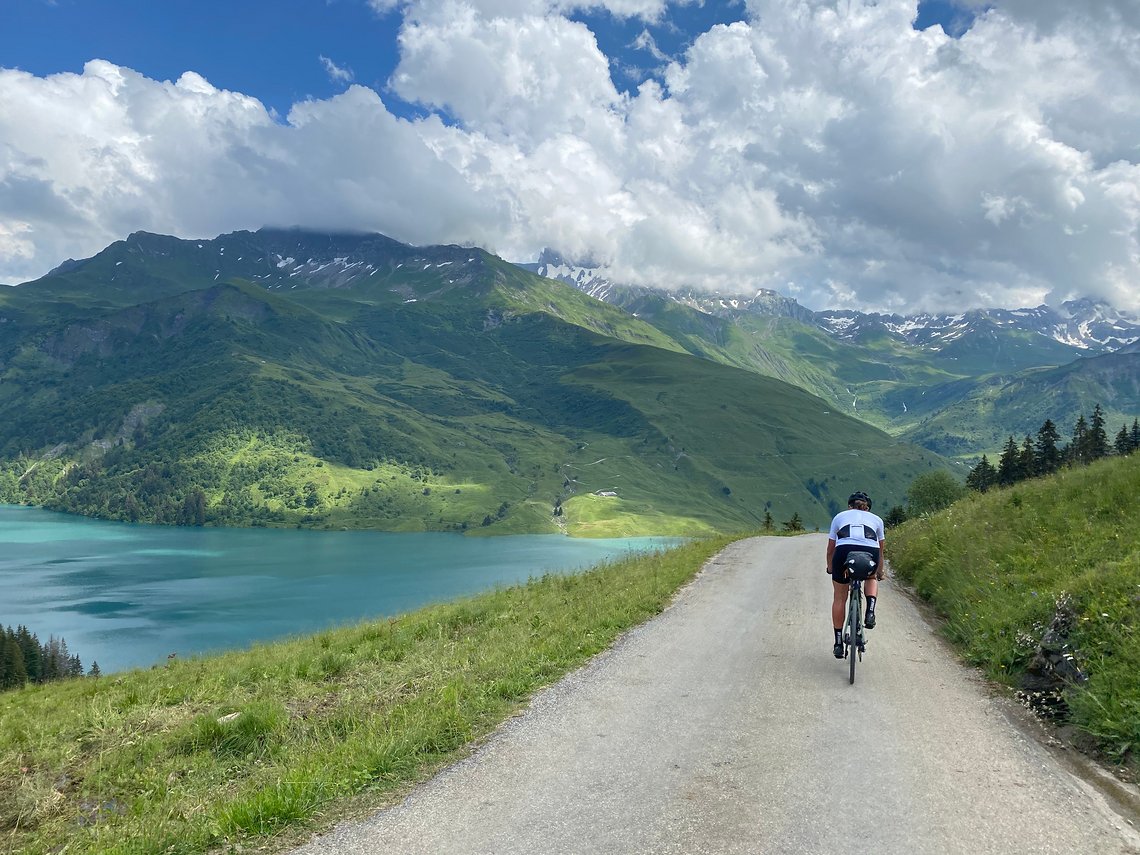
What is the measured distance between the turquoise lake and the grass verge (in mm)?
55890

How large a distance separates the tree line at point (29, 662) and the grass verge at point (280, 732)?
6086 centimetres

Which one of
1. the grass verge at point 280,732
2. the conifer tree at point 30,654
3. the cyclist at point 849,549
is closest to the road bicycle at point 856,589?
the cyclist at point 849,549

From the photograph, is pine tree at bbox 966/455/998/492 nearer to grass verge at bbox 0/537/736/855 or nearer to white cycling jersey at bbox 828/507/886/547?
grass verge at bbox 0/537/736/855

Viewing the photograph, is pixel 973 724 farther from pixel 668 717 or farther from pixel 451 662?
pixel 451 662

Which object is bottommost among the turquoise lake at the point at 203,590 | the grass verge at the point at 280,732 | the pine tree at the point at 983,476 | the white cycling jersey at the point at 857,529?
the turquoise lake at the point at 203,590

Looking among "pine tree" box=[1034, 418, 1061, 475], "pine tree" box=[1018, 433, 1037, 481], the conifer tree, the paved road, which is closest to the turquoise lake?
the conifer tree

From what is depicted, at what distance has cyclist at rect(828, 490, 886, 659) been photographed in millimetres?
12672

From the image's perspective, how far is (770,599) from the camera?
20094mm

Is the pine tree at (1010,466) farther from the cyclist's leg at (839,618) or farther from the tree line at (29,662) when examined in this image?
the tree line at (29,662)

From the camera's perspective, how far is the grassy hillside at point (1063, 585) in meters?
9.10

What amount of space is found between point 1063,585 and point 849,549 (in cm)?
383

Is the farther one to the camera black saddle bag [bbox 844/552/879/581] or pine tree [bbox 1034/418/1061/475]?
pine tree [bbox 1034/418/1061/475]

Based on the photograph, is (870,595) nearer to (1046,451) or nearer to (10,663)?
(10,663)

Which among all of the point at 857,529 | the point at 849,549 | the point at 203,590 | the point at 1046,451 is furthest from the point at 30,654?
the point at 1046,451
